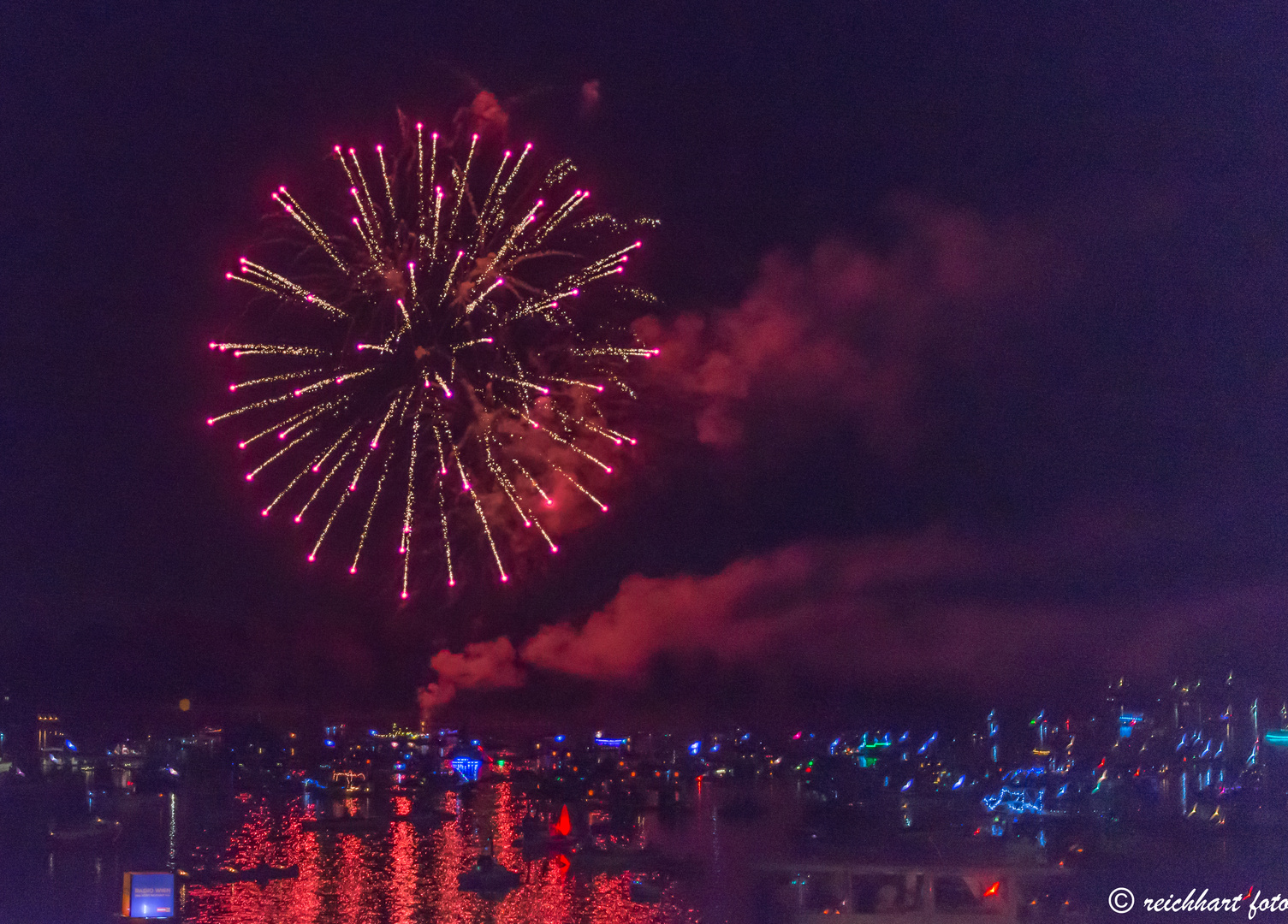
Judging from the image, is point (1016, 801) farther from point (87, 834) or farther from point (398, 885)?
point (87, 834)

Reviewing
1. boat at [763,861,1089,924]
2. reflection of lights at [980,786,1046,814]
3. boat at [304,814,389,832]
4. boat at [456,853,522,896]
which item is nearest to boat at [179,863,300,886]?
boat at [456,853,522,896]

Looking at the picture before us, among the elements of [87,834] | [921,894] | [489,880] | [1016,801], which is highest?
A: [87,834]

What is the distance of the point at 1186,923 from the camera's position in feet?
57.3

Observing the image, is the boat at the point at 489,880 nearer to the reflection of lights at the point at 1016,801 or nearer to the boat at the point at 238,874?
the boat at the point at 238,874

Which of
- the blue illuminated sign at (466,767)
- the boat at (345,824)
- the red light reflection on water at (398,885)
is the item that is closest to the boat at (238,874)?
the red light reflection on water at (398,885)

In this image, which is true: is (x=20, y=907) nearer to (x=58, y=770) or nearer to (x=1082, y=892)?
(x=1082, y=892)

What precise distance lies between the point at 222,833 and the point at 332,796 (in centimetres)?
1252

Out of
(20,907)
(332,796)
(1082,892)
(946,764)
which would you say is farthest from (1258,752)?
(20,907)

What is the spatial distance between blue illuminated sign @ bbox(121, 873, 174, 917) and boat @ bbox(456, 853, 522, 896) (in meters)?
8.82

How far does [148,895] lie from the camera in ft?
45.7

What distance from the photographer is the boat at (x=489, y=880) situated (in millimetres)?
22250

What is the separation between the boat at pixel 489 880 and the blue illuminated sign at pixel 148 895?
28.9 feet

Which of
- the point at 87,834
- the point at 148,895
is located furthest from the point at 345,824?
the point at 148,895

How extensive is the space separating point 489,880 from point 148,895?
377 inches
